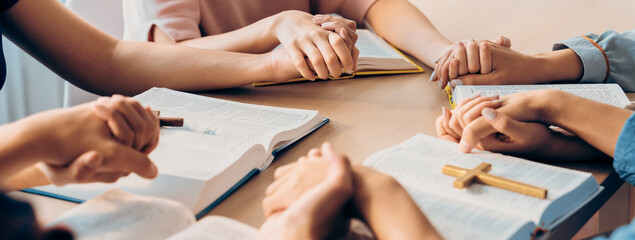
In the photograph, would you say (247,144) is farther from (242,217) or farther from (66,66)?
(66,66)

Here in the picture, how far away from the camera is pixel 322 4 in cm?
170

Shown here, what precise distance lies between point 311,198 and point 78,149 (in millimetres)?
278

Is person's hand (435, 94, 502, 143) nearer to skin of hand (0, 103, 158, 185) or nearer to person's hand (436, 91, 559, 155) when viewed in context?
person's hand (436, 91, 559, 155)

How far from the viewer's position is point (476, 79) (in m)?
→ 1.09

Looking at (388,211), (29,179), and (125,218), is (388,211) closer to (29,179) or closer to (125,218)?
(125,218)

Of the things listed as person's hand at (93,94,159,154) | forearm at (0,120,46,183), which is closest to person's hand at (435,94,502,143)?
person's hand at (93,94,159,154)

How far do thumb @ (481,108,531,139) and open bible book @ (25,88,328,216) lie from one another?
1.00ft

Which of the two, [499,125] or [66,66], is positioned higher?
[499,125]

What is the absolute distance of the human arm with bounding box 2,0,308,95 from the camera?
113 centimetres

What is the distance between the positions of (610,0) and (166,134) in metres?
1.73

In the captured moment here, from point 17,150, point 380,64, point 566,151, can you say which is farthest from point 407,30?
point 17,150

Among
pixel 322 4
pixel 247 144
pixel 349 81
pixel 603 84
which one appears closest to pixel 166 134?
pixel 247 144

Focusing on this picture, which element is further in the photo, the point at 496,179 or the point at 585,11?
the point at 585,11

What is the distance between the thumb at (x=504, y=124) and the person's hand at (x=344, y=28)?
386 mm
